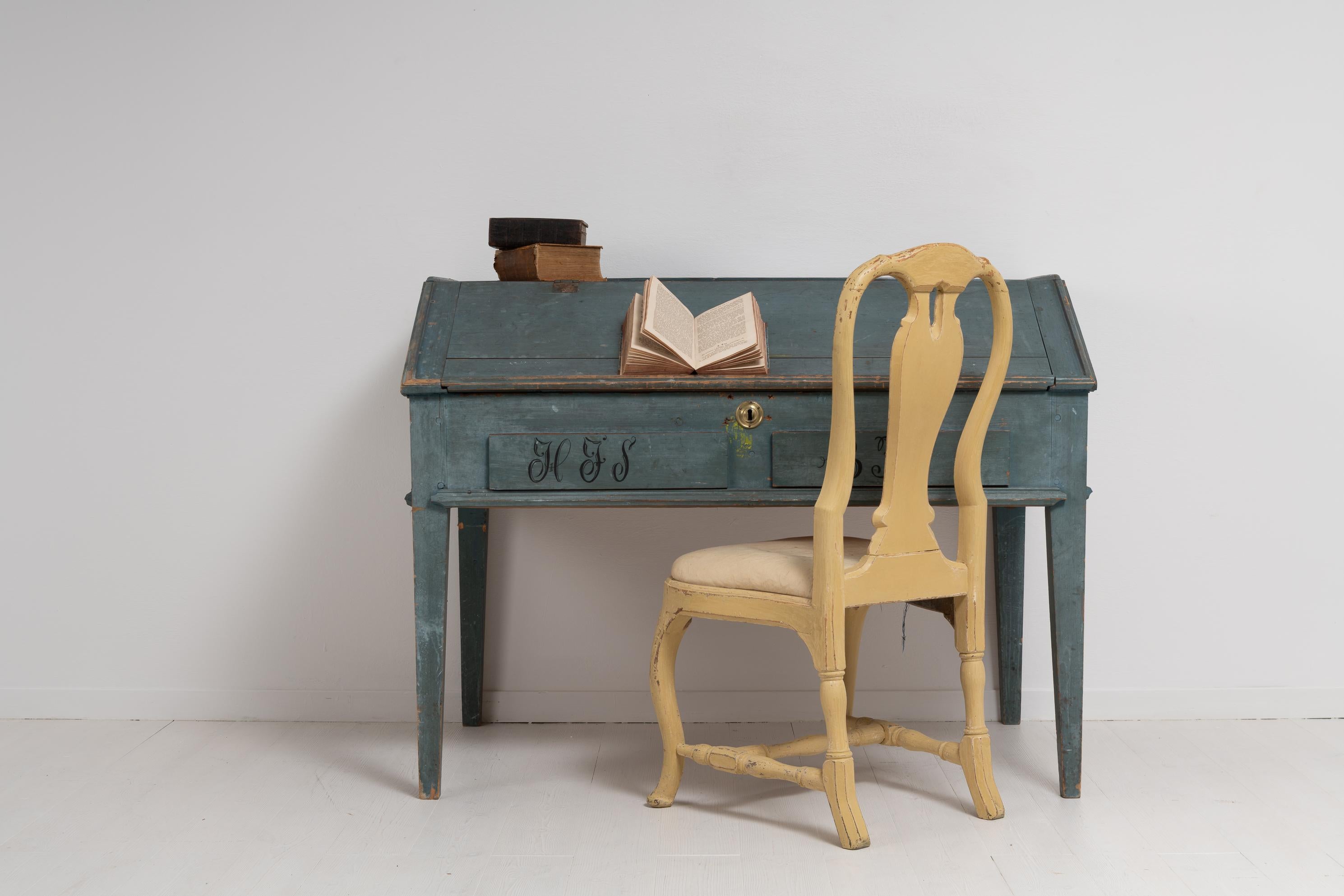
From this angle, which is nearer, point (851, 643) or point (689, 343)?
point (689, 343)

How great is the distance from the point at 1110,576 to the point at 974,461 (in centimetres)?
98

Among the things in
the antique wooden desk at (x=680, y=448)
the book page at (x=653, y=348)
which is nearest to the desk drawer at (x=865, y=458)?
the antique wooden desk at (x=680, y=448)

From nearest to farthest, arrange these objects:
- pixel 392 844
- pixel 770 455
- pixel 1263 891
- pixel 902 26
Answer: pixel 1263 891 → pixel 392 844 → pixel 770 455 → pixel 902 26

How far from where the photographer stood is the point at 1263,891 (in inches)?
67.8

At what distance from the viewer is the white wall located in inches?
105

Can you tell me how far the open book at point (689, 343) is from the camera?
2.06m

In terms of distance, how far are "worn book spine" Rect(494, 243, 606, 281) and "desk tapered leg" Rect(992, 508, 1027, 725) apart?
3.91 ft

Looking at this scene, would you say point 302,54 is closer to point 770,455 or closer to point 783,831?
point 770,455

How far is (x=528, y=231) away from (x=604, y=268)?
1.20ft

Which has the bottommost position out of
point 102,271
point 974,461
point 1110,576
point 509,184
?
point 1110,576

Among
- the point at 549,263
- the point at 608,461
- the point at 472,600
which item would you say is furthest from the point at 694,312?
the point at 472,600

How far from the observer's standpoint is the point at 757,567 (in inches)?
76.5

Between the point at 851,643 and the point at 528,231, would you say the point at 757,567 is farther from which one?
the point at 528,231

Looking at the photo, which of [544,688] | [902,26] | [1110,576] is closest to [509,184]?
[902,26]
